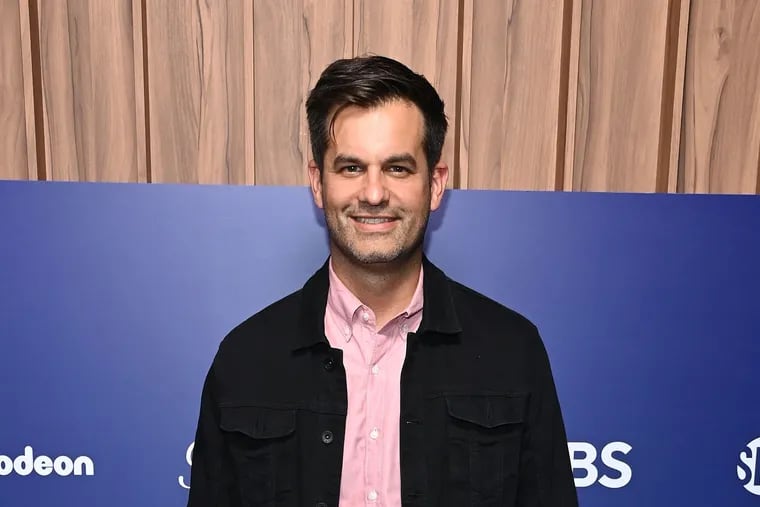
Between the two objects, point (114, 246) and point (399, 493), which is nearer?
point (399, 493)

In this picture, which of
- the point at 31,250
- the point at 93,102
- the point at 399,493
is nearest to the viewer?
the point at 399,493

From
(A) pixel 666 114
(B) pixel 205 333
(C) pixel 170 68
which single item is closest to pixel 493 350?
(B) pixel 205 333

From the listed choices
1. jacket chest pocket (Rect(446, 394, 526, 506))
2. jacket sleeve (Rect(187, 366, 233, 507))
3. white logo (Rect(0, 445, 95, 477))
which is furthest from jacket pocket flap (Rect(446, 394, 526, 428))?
white logo (Rect(0, 445, 95, 477))

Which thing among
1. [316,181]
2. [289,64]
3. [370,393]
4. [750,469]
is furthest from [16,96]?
[750,469]

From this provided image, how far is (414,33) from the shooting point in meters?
1.44

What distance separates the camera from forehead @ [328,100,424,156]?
1.08 m

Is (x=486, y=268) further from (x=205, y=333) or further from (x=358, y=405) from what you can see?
(x=205, y=333)

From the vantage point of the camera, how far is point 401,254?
1106 millimetres

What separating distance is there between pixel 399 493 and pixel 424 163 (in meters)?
0.66

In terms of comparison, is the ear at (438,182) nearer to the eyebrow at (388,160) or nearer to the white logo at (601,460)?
the eyebrow at (388,160)

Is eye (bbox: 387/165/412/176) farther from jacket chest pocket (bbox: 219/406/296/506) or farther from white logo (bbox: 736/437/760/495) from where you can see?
white logo (bbox: 736/437/760/495)

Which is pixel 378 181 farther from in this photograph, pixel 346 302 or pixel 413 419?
pixel 413 419

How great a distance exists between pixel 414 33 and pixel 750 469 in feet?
4.68

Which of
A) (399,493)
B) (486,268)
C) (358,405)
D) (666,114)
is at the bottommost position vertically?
(399,493)
